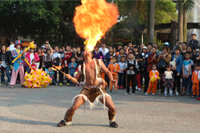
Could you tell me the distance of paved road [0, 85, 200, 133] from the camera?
17.9ft

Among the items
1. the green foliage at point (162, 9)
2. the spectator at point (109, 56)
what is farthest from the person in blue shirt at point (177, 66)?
the green foliage at point (162, 9)

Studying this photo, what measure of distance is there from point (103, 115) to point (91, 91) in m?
1.16

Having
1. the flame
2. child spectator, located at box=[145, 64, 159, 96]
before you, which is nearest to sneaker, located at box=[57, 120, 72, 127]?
the flame

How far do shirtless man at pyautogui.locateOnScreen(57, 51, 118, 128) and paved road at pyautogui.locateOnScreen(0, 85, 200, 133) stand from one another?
0.25 m

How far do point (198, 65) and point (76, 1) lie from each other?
19.3 m

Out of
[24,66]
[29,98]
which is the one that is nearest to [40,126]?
[29,98]

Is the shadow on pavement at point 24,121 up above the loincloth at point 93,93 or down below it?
below

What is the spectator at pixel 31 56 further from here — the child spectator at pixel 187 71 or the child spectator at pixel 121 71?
the child spectator at pixel 187 71

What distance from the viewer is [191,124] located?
5.86 metres

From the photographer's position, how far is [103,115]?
6.73m

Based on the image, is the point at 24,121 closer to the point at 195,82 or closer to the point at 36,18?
the point at 195,82

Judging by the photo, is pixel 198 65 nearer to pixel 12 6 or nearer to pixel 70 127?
pixel 70 127

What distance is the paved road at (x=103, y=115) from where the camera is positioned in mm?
5453

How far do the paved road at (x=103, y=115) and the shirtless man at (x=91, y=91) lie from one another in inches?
9.8
